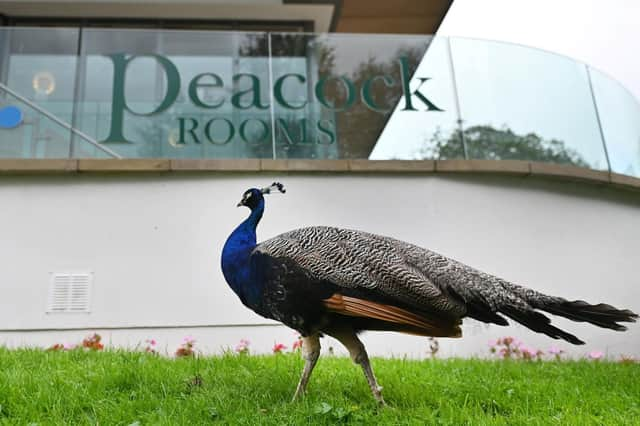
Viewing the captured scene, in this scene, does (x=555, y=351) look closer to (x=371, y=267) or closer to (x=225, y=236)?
(x=225, y=236)

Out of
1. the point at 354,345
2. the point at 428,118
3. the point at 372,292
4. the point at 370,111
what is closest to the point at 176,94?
the point at 370,111

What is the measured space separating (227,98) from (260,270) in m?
4.47

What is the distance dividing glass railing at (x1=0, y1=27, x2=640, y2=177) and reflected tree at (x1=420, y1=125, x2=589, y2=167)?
0.01 meters

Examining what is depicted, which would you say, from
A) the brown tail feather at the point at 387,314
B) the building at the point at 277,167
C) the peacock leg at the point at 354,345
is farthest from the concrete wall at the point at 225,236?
the brown tail feather at the point at 387,314

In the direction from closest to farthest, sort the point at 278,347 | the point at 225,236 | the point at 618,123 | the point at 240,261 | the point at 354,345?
1. the point at 354,345
2. the point at 240,261
3. the point at 278,347
4. the point at 225,236
5. the point at 618,123

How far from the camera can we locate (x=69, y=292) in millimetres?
6402

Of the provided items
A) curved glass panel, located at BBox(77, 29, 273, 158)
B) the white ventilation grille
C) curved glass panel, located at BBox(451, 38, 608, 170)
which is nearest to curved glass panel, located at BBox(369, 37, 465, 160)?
curved glass panel, located at BBox(451, 38, 608, 170)

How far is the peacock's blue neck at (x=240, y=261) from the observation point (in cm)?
343

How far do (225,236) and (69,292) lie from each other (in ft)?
5.59

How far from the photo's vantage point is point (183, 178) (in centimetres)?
685

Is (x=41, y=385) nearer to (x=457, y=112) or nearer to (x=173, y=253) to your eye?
(x=173, y=253)

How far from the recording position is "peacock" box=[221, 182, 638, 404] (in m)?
A: 3.09

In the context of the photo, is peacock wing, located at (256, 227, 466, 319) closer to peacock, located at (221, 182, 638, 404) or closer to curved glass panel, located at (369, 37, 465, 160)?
peacock, located at (221, 182, 638, 404)

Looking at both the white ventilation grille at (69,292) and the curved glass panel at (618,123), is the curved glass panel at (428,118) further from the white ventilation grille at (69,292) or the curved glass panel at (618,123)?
the white ventilation grille at (69,292)
